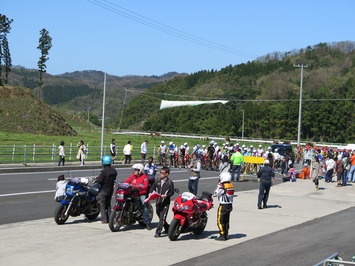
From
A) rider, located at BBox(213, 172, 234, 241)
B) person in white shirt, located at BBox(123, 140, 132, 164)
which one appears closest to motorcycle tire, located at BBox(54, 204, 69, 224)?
rider, located at BBox(213, 172, 234, 241)

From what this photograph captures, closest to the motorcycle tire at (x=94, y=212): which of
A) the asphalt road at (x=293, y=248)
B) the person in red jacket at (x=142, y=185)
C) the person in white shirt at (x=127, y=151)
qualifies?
the person in red jacket at (x=142, y=185)

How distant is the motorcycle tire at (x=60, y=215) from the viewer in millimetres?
13117

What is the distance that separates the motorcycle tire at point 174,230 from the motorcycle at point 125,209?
1.42 m

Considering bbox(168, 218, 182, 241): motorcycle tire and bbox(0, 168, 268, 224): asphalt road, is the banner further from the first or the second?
bbox(168, 218, 182, 241): motorcycle tire

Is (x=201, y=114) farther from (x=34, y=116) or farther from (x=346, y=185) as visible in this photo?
(x=346, y=185)

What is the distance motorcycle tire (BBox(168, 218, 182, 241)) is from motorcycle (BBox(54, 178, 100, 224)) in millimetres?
2783

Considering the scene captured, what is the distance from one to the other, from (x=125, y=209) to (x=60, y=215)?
5.81 feet

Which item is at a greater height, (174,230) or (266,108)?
(266,108)

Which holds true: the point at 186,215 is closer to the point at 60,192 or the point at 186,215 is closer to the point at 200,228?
the point at 200,228

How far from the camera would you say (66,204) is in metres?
13.1

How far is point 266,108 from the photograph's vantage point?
398 ft

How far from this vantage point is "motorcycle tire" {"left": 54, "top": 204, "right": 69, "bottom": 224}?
1312 cm

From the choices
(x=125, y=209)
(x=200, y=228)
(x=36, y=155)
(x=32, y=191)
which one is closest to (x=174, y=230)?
(x=200, y=228)

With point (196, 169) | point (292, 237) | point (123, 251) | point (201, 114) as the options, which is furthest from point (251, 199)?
point (201, 114)
